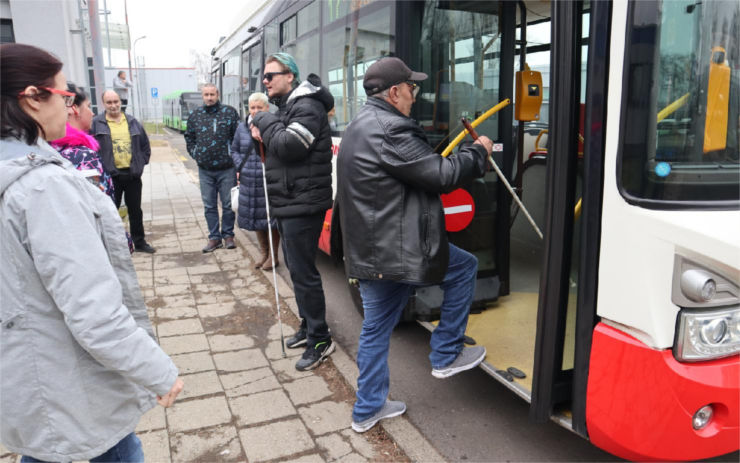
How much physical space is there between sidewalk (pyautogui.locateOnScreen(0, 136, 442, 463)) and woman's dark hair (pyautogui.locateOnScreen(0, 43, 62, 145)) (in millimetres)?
1959

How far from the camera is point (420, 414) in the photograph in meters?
3.31

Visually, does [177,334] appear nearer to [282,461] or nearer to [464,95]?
[282,461]

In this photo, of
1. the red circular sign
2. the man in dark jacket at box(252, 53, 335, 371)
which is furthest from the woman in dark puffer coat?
the red circular sign

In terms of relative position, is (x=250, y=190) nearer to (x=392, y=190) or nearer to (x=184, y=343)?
(x=184, y=343)

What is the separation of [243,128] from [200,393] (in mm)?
3352

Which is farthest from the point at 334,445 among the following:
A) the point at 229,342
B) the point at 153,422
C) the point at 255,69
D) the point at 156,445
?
the point at 255,69

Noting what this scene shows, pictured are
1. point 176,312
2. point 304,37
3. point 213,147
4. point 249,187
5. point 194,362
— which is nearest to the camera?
point 194,362

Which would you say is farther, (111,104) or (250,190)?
(111,104)

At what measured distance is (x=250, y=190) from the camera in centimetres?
573

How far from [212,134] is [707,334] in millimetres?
5724

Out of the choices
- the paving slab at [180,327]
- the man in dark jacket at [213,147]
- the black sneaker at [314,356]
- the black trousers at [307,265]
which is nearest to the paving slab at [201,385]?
the black sneaker at [314,356]

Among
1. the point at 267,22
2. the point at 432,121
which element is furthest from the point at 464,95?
the point at 267,22

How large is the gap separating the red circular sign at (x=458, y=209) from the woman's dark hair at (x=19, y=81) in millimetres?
2536

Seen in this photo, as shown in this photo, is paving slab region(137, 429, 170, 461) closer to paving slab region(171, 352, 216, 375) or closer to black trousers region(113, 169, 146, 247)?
paving slab region(171, 352, 216, 375)
